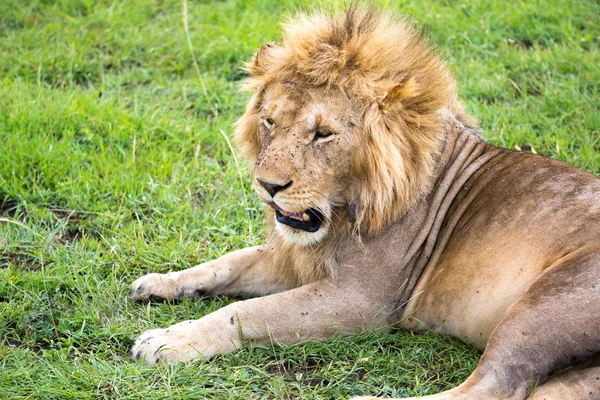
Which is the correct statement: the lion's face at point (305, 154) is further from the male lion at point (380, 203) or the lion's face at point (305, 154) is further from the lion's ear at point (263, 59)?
the lion's ear at point (263, 59)

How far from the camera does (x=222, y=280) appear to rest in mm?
4211

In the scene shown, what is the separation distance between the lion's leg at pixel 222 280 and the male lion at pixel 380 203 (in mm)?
282

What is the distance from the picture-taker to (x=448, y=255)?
12.4ft

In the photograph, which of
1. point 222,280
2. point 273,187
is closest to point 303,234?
point 273,187

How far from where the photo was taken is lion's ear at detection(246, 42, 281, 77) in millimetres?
3941

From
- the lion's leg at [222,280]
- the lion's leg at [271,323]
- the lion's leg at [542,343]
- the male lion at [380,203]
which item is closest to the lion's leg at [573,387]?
the lion's leg at [542,343]

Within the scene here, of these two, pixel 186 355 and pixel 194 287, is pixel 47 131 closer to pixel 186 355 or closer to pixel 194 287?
pixel 194 287

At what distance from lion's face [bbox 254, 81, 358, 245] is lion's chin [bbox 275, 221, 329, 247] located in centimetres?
5

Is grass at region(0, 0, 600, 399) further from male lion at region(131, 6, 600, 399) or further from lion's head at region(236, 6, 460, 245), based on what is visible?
lion's head at region(236, 6, 460, 245)

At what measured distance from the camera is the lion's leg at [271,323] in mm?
3533

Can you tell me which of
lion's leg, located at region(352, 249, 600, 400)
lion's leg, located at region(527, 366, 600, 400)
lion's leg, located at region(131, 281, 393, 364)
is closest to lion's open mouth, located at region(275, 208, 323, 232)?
lion's leg, located at region(131, 281, 393, 364)

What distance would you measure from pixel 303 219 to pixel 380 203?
1.12 ft

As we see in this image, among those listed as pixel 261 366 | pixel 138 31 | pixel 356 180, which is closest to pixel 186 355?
pixel 261 366

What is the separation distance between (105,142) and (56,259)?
4.39ft
